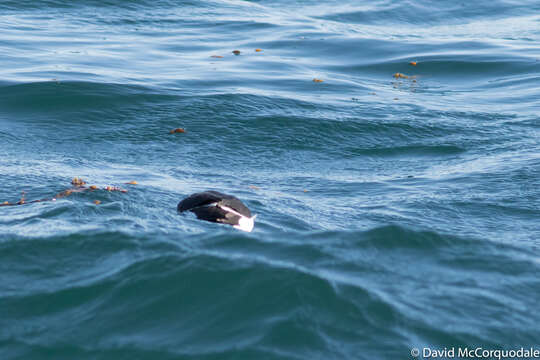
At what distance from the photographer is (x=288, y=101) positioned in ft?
31.2

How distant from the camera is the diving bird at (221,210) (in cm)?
461

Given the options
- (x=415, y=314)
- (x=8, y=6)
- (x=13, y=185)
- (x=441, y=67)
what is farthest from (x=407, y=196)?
(x=8, y=6)

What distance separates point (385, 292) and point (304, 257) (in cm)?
62

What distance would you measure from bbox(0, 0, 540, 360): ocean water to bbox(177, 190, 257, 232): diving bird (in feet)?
0.28

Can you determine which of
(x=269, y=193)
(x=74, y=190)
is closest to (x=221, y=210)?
(x=74, y=190)

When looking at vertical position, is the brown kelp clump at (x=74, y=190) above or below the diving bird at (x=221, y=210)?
below

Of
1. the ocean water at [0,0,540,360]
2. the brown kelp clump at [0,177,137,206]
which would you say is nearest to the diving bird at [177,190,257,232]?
the ocean water at [0,0,540,360]

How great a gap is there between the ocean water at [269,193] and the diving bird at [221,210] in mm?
86

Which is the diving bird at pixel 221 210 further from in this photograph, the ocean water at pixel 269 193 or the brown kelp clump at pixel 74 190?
the brown kelp clump at pixel 74 190

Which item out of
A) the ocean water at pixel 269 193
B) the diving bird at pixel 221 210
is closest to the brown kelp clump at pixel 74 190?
the ocean water at pixel 269 193

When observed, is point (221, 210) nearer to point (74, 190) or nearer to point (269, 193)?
point (74, 190)

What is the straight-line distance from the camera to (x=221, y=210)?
464 cm

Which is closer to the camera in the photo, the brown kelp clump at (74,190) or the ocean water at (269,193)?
the ocean water at (269,193)

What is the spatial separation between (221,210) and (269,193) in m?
1.52
